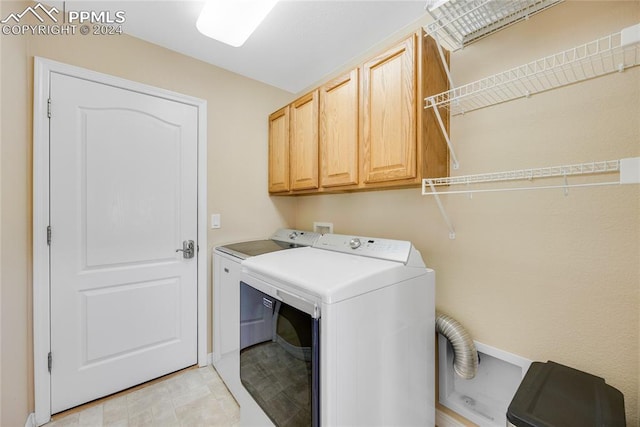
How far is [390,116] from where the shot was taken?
56.5 inches

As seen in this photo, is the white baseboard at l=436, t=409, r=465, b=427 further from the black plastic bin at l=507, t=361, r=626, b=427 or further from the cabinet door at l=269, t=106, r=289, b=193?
the cabinet door at l=269, t=106, r=289, b=193

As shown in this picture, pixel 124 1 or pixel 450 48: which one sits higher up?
pixel 124 1

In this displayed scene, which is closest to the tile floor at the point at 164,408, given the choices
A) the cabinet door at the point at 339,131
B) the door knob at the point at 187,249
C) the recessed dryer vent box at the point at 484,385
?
the door knob at the point at 187,249

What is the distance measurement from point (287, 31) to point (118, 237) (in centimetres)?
184

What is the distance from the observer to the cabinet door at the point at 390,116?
1.34 metres

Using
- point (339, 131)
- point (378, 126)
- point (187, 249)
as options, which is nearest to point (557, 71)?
point (378, 126)

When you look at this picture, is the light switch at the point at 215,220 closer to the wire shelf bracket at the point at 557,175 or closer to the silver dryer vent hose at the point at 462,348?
the wire shelf bracket at the point at 557,175

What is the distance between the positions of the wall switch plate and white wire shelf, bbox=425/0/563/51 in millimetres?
1491

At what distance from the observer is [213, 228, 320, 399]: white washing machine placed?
1717 millimetres

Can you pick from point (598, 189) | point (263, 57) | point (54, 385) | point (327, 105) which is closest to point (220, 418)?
point (54, 385)

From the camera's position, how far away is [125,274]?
5.91 feet

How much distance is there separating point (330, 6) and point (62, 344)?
267 cm

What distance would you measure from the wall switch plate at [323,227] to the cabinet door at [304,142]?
431mm

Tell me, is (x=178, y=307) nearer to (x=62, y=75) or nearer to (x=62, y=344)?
(x=62, y=344)
